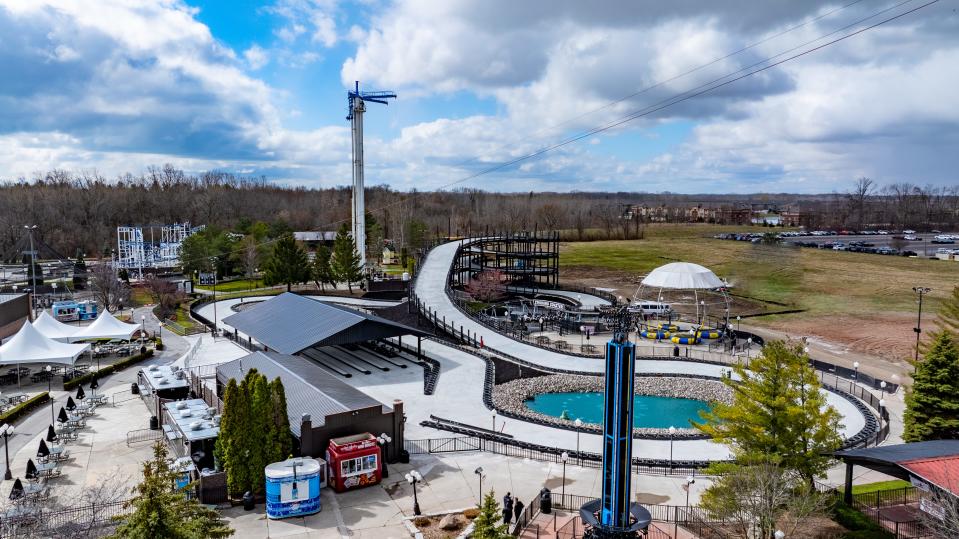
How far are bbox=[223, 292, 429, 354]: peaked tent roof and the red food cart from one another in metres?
13.5

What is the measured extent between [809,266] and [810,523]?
79.0m

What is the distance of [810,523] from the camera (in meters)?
18.0

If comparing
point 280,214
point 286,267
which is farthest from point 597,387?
point 280,214

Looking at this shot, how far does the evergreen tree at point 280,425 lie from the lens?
20781 millimetres

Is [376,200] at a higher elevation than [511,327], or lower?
higher

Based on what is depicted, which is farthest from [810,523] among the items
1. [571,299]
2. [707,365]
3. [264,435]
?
[571,299]

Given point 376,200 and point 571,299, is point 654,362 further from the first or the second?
point 376,200

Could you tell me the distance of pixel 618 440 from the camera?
1487cm

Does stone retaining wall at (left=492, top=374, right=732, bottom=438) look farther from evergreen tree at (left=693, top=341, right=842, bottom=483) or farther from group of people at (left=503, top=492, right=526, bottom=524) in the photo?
evergreen tree at (left=693, top=341, right=842, bottom=483)

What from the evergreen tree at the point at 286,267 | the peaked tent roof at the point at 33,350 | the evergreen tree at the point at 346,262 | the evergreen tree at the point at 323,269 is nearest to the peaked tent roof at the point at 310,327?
the peaked tent roof at the point at 33,350

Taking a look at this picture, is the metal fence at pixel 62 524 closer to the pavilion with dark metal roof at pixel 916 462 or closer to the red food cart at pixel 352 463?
the red food cart at pixel 352 463

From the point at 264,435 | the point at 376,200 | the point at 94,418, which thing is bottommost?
the point at 94,418

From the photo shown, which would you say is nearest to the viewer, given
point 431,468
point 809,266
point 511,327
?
point 431,468

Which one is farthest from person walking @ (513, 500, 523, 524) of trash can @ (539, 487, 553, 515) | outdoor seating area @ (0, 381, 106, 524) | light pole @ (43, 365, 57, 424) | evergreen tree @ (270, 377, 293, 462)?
light pole @ (43, 365, 57, 424)
